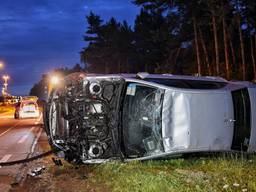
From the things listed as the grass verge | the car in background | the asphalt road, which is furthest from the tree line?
the grass verge

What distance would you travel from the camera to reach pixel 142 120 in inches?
347

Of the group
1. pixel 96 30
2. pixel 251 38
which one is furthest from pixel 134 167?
pixel 96 30

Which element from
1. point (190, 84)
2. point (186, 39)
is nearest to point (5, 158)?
point (190, 84)

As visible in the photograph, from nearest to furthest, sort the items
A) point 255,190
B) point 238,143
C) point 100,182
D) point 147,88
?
1. point 255,190
2. point 100,182
3. point 238,143
4. point 147,88

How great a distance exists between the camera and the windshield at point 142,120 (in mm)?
8479

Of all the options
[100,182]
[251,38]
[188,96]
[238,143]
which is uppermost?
[251,38]

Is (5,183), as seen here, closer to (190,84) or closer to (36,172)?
(36,172)

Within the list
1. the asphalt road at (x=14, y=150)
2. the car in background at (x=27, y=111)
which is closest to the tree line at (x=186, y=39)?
the car in background at (x=27, y=111)

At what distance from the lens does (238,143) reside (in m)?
8.28

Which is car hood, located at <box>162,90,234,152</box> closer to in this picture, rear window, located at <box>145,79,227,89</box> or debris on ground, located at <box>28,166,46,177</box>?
rear window, located at <box>145,79,227,89</box>

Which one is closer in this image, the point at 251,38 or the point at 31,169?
the point at 31,169

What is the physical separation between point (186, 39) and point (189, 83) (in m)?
34.6

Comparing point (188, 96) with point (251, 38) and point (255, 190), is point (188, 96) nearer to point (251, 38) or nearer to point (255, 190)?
point (255, 190)

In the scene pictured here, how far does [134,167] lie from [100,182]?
0.97 meters
